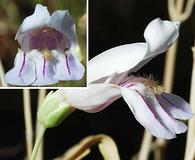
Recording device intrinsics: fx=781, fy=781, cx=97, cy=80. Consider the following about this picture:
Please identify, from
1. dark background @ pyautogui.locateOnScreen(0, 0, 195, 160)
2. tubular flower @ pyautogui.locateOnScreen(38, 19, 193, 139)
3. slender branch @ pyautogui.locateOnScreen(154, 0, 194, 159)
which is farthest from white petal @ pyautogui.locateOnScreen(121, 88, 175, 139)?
dark background @ pyautogui.locateOnScreen(0, 0, 195, 160)

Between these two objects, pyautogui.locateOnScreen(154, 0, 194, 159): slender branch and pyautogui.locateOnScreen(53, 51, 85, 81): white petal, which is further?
pyautogui.locateOnScreen(154, 0, 194, 159): slender branch

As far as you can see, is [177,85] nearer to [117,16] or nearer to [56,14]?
[117,16]

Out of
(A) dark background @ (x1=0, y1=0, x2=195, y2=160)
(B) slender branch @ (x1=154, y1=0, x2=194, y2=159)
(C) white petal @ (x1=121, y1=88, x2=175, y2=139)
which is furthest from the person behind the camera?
(A) dark background @ (x1=0, y1=0, x2=195, y2=160)

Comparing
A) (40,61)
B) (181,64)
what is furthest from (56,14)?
(181,64)

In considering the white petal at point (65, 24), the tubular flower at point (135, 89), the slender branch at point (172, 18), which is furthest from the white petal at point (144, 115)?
the slender branch at point (172, 18)

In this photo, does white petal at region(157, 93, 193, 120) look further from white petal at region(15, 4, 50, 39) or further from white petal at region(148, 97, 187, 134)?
white petal at region(15, 4, 50, 39)

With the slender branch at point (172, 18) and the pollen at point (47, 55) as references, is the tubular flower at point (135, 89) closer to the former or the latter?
the pollen at point (47, 55)

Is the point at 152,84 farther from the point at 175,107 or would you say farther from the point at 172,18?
the point at 172,18

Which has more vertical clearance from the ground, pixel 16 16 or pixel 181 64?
pixel 16 16
